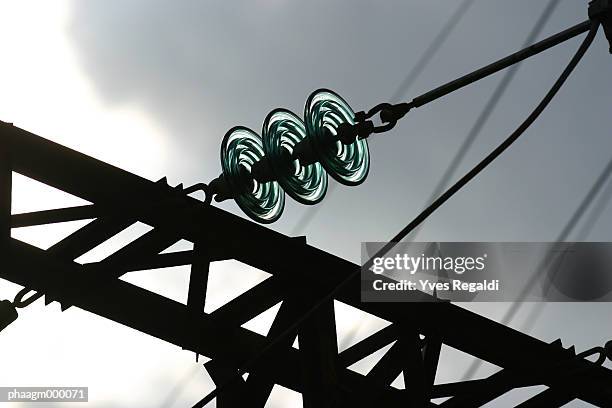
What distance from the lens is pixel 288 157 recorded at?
20.7ft

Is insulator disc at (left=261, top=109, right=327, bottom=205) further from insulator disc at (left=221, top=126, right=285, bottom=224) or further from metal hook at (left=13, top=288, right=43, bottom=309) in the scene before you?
metal hook at (left=13, top=288, right=43, bottom=309)

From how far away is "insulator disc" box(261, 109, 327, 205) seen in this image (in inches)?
247

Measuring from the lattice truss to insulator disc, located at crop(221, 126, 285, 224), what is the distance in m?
0.19

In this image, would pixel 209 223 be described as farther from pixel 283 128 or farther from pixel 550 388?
pixel 550 388

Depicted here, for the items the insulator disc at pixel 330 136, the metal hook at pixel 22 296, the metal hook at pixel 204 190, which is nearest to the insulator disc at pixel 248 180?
the metal hook at pixel 204 190

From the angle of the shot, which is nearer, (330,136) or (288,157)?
(330,136)

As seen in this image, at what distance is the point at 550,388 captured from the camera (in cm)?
804

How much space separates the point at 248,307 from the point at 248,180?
971 millimetres

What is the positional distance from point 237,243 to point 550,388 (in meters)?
3.20

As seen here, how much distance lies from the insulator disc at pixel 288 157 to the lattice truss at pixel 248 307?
461 millimetres

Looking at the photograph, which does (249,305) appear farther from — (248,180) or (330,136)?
(330,136)

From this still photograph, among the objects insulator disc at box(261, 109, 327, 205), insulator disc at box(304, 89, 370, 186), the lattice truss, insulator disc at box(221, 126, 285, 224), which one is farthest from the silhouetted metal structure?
insulator disc at box(304, 89, 370, 186)

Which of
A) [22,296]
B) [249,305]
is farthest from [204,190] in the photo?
[22,296]

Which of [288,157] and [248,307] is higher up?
[288,157]
